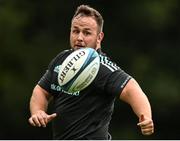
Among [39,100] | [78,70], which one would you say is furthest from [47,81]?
[78,70]

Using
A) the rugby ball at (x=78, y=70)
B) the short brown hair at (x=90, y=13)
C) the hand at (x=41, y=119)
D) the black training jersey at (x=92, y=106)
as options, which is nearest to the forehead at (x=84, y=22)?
the short brown hair at (x=90, y=13)

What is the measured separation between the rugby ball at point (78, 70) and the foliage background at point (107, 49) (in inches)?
490

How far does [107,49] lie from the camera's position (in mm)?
21984

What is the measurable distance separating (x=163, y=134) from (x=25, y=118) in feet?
9.94

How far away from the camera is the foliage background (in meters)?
21.8

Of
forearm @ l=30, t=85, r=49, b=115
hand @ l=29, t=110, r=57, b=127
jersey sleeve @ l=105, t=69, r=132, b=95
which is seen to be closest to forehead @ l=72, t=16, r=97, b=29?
A: jersey sleeve @ l=105, t=69, r=132, b=95

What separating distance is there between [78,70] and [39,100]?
633 millimetres

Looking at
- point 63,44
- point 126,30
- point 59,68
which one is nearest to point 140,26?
point 126,30

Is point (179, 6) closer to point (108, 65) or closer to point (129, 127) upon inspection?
point (129, 127)

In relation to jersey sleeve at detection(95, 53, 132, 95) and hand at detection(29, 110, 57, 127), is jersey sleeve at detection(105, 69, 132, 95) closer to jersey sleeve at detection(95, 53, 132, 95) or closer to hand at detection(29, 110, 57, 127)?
jersey sleeve at detection(95, 53, 132, 95)

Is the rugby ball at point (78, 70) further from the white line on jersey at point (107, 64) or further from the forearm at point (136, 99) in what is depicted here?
the forearm at point (136, 99)

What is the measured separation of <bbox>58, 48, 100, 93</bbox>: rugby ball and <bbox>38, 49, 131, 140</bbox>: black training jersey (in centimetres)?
11

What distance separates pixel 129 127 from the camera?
2200 cm

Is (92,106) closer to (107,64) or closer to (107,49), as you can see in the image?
(107,64)
